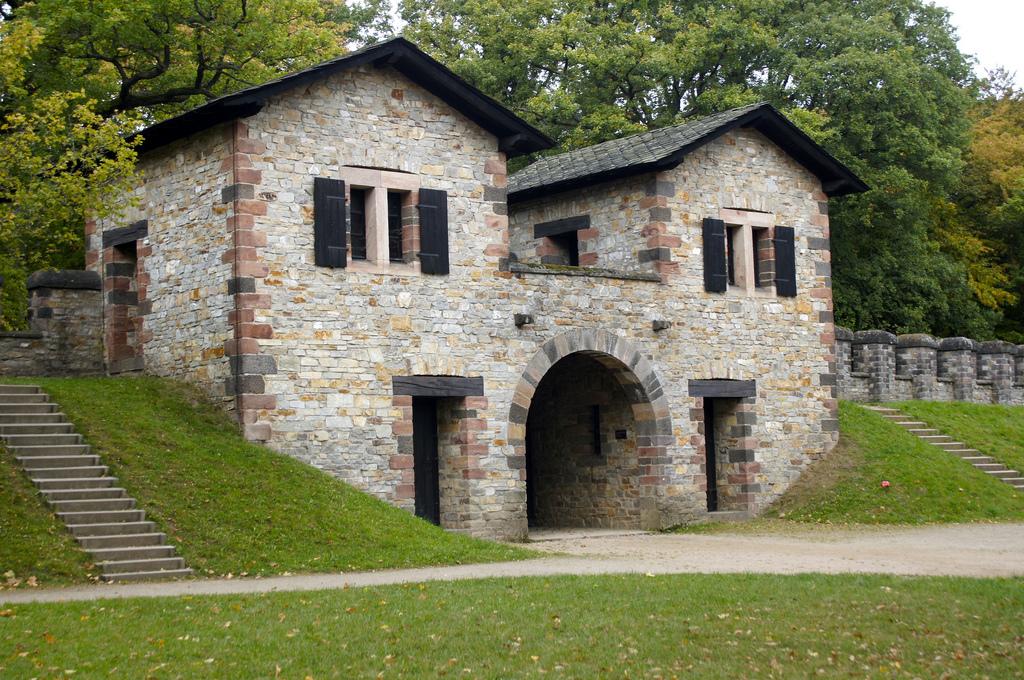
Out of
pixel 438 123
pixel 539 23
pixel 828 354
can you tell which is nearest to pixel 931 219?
pixel 539 23

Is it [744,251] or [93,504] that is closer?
[93,504]

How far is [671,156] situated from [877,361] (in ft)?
31.2

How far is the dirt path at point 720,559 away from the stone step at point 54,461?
3021 mm

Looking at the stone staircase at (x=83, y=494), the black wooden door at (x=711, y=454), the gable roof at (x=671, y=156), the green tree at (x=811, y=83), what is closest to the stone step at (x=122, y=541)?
the stone staircase at (x=83, y=494)

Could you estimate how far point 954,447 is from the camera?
27625mm

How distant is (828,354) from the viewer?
86.0ft

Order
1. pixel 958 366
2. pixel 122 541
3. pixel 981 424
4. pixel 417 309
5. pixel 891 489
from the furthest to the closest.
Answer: pixel 958 366 < pixel 981 424 < pixel 891 489 < pixel 417 309 < pixel 122 541

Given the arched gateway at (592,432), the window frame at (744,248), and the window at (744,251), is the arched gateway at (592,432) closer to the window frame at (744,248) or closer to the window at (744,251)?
the window at (744,251)

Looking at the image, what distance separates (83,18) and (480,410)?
10070 mm

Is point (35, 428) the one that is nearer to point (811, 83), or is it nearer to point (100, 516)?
point (100, 516)

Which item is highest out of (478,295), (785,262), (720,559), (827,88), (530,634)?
(827,88)

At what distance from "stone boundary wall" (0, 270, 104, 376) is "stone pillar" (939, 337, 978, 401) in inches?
746

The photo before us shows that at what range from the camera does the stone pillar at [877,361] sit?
30328mm

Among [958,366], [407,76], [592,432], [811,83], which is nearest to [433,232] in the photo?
[407,76]
